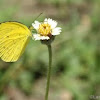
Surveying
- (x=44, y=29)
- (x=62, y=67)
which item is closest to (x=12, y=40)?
(x=44, y=29)

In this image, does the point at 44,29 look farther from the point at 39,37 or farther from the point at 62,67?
the point at 62,67

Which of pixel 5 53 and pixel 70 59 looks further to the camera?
pixel 70 59

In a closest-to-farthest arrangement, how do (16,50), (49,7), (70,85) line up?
(16,50) < (70,85) < (49,7)

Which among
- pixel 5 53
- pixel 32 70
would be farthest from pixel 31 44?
pixel 5 53

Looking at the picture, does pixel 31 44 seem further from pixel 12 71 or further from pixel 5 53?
pixel 5 53

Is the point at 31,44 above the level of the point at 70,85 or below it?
above

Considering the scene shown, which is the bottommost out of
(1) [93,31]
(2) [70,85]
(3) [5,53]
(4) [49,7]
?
(3) [5,53]
